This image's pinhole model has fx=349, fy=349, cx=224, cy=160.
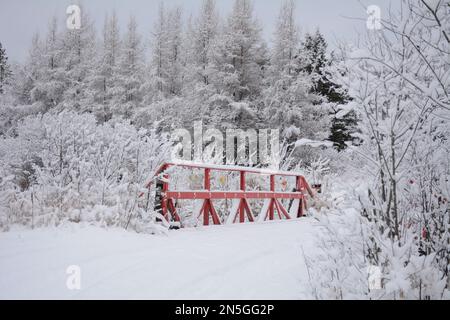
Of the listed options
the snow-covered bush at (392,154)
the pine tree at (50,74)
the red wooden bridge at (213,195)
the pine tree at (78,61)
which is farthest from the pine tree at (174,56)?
the snow-covered bush at (392,154)

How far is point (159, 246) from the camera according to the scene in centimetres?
422

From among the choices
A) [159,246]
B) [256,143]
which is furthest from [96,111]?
[159,246]

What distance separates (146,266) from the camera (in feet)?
11.0

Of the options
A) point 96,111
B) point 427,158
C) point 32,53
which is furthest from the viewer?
point 32,53

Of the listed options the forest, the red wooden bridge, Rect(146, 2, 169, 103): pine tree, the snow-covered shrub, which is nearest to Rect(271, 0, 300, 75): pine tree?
Rect(146, 2, 169, 103): pine tree

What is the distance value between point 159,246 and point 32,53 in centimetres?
2795

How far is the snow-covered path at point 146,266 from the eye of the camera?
271 cm

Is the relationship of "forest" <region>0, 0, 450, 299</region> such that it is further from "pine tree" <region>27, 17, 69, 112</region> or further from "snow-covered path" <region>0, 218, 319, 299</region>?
"pine tree" <region>27, 17, 69, 112</region>

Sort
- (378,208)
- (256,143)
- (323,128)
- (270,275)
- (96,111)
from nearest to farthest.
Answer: (378,208)
(270,275)
(256,143)
(323,128)
(96,111)

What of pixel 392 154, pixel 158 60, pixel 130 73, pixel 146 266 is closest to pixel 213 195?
pixel 146 266

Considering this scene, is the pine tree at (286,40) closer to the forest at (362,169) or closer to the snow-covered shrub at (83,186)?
the forest at (362,169)

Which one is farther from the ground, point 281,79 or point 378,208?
point 281,79

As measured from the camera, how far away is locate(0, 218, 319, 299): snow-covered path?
8.89ft

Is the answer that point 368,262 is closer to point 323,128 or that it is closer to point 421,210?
point 421,210
